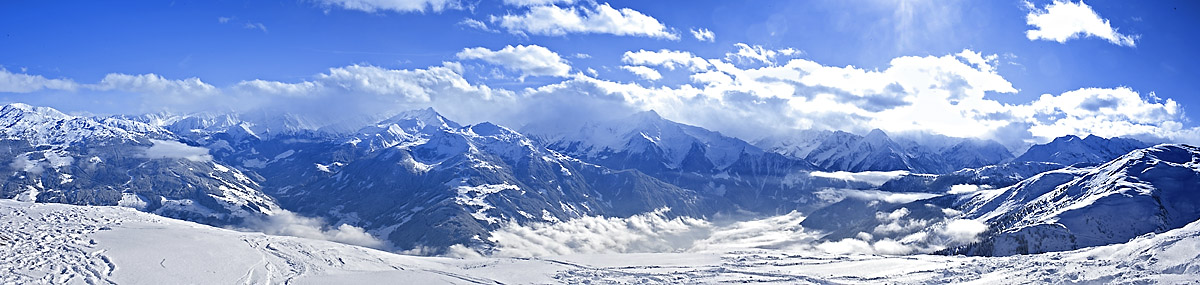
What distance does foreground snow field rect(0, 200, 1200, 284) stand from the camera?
73750mm

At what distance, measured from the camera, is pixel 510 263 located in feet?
418

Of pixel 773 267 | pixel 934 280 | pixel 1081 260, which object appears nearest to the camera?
pixel 1081 260

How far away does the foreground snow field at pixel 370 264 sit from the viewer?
73750 mm

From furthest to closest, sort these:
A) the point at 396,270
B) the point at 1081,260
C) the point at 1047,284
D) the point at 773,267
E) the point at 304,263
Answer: the point at 773,267, the point at 396,270, the point at 304,263, the point at 1081,260, the point at 1047,284

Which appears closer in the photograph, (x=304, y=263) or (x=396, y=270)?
(x=304, y=263)

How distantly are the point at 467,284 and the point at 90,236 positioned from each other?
5019 cm

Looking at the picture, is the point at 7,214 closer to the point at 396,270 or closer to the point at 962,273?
the point at 396,270

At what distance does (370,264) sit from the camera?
369 feet

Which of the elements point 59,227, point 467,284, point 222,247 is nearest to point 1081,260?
point 467,284

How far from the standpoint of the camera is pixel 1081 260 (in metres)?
80.0

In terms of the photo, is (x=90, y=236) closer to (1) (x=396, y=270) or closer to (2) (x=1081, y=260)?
(1) (x=396, y=270)

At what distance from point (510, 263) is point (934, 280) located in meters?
71.0

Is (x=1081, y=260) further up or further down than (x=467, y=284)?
further up

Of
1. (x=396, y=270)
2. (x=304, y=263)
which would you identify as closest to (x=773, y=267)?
(x=396, y=270)
